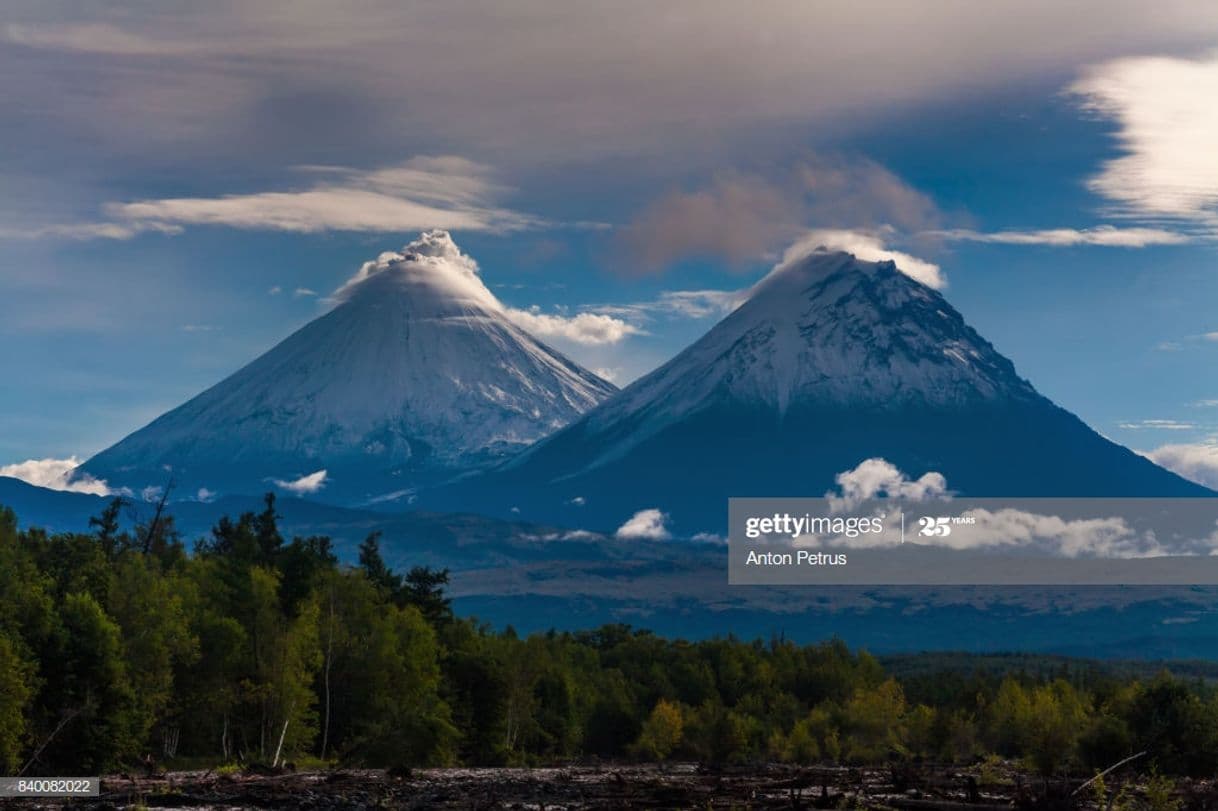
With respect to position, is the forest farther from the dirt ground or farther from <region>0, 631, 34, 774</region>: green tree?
the dirt ground

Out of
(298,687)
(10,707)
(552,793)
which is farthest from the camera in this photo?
(298,687)

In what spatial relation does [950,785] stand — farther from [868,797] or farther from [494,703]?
[494,703]

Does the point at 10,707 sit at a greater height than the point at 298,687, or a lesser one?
greater

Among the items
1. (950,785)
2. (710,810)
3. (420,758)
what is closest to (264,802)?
(710,810)

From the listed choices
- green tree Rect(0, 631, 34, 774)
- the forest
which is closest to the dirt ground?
green tree Rect(0, 631, 34, 774)

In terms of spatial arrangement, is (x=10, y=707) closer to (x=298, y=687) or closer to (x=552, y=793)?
(x=552, y=793)

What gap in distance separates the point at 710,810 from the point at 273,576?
79450mm

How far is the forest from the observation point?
10425 cm

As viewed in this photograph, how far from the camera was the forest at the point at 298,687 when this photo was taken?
342 ft

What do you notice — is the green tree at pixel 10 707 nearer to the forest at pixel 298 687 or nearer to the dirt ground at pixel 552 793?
the forest at pixel 298 687

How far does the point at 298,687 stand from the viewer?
126688 mm

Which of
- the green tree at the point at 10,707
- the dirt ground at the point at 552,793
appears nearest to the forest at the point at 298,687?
the green tree at the point at 10,707

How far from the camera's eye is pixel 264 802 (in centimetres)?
7606

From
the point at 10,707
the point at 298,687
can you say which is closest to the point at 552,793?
the point at 10,707
